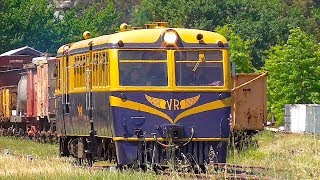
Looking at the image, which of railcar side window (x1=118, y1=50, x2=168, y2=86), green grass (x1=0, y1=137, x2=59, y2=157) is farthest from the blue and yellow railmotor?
green grass (x1=0, y1=137, x2=59, y2=157)

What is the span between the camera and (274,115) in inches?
2357

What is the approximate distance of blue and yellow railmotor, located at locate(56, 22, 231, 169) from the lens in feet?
62.3

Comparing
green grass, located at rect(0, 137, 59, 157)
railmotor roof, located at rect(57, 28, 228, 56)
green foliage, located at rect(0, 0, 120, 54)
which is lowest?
green grass, located at rect(0, 137, 59, 157)

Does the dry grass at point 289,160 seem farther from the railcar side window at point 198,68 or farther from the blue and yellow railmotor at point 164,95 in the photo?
the railcar side window at point 198,68

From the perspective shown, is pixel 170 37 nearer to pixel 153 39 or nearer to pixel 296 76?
pixel 153 39

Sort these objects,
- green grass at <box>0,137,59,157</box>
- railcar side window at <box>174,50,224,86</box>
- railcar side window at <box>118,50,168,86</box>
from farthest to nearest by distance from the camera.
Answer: green grass at <box>0,137,59,157</box>, railcar side window at <box>174,50,224,86</box>, railcar side window at <box>118,50,168,86</box>

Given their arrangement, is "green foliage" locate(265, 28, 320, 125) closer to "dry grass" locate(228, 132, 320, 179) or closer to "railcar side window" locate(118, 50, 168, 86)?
"dry grass" locate(228, 132, 320, 179)

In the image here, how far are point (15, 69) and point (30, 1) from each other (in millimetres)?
44415

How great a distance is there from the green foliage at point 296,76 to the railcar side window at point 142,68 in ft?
128

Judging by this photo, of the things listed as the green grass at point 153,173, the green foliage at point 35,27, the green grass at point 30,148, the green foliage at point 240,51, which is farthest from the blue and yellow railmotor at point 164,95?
the green foliage at point 35,27

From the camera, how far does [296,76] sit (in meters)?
57.9

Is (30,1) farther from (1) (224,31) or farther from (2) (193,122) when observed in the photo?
(2) (193,122)

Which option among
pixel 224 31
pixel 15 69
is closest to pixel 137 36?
pixel 15 69

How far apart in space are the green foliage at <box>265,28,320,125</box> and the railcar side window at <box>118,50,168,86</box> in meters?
38.9
